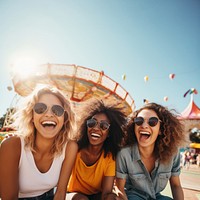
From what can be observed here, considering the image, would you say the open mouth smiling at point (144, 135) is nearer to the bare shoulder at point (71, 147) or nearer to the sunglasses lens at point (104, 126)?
the sunglasses lens at point (104, 126)

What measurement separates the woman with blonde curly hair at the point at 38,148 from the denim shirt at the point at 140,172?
738 millimetres

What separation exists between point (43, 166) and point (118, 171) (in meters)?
1.05

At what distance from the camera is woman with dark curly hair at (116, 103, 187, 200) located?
272 cm

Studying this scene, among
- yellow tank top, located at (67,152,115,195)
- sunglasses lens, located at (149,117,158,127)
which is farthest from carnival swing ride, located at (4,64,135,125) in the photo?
sunglasses lens, located at (149,117,158,127)

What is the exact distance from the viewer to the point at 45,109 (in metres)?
2.32

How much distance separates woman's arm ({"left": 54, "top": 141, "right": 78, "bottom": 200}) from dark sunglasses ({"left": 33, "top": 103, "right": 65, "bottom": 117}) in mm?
469

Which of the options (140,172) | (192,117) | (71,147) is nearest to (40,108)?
(71,147)

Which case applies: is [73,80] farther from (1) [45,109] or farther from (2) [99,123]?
(1) [45,109]

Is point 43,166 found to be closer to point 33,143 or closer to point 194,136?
point 33,143

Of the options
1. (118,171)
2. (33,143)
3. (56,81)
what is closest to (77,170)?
(118,171)

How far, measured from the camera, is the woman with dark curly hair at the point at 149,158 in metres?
2.72

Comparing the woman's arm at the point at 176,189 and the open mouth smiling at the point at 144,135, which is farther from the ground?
the open mouth smiling at the point at 144,135

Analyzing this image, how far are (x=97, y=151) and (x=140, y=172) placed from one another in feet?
2.26

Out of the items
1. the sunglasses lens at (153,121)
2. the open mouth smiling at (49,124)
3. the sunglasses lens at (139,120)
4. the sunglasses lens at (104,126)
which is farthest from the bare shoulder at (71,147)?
the sunglasses lens at (153,121)
